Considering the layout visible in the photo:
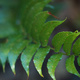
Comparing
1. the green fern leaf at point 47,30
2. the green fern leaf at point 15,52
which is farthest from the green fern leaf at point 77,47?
the green fern leaf at point 15,52

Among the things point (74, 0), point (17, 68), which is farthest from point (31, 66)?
point (74, 0)

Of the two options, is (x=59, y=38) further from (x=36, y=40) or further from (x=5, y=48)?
(x=5, y=48)

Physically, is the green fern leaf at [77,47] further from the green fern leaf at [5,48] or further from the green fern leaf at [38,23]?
the green fern leaf at [5,48]

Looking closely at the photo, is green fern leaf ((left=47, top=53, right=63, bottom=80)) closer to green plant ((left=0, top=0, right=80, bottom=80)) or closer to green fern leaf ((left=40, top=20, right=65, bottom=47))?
green plant ((left=0, top=0, right=80, bottom=80))

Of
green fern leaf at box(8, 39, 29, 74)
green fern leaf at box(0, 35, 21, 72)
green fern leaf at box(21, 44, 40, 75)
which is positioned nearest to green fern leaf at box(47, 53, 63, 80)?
green fern leaf at box(21, 44, 40, 75)

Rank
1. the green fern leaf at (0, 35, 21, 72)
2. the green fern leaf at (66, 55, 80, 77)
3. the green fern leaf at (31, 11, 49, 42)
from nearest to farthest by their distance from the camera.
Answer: the green fern leaf at (66, 55, 80, 77) < the green fern leaf at (31, 11, 49, 42) < the green fern leaf at (0, 35, 21, 72)

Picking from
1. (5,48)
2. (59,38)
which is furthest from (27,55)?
(5,48)

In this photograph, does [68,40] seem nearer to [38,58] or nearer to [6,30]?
[38,58]
